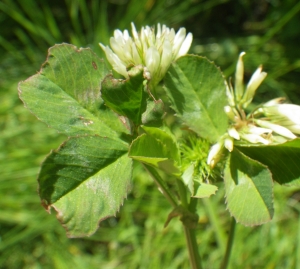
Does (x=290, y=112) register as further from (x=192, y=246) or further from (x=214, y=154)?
(x=192, y=246)

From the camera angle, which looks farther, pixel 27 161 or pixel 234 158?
pixel 27 161

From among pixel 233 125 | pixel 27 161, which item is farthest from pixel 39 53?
pixel 233 125

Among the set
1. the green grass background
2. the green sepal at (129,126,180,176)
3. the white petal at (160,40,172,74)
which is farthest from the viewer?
the green grass background

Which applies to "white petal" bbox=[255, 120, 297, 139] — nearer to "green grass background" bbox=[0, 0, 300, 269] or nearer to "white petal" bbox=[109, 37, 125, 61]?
"white petal" bbox=[109, 37, 125, 61]

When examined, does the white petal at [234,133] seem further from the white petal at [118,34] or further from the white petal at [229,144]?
the white petal at [118,34]

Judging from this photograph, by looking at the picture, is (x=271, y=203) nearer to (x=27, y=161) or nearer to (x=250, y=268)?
(x=250, y=268)

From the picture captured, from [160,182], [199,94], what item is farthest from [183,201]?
[199,94]

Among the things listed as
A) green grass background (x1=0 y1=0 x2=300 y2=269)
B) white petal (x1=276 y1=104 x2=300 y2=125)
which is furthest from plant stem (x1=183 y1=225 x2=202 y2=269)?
green grass background (x1=0 y1=0 x2=300 y2=269)
